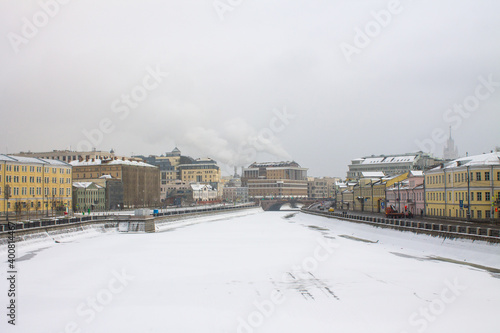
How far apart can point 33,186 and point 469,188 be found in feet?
252

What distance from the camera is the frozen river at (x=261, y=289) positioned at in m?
24.0

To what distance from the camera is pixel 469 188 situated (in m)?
65.9

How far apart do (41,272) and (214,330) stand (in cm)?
2024

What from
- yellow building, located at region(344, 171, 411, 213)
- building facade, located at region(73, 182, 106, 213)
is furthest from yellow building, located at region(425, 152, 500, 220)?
building facade, located at region(73, 182, 106, 213)

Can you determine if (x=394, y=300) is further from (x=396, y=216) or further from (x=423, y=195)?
(x=423, y=195)

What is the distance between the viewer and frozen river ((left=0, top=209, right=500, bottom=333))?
78.7ft

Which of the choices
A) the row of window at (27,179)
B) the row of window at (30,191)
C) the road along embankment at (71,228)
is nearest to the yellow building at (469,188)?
the road along embankment at (71,228)

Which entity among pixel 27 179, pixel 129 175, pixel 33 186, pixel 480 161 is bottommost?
pixel 33 186

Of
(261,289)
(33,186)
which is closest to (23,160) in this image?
(33,186)

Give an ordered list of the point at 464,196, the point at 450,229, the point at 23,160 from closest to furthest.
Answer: the point at 450,229 → the point at 464,196 → the point at 23,160

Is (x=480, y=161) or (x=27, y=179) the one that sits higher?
(x=27, y=179)

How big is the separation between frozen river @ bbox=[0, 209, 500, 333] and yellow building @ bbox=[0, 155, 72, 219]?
40898mm

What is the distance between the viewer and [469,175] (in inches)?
2623

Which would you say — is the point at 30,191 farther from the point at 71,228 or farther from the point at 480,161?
the point at 480,161
